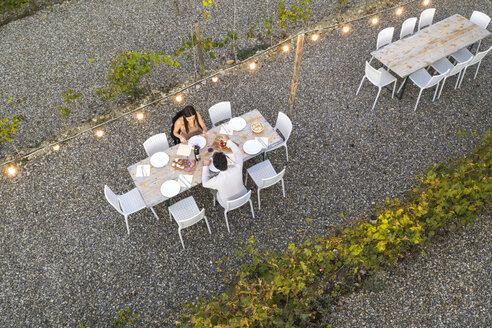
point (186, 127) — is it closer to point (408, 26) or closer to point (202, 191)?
point (202, 191)

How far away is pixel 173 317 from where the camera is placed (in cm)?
505

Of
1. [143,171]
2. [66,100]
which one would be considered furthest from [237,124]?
[66,100]

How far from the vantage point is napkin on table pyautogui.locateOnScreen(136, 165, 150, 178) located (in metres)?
5.44

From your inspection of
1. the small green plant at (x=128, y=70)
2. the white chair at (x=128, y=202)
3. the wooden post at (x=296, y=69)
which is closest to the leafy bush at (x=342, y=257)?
the white chair at (x=128, y=202)

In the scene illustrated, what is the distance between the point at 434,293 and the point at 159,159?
4.33 metres

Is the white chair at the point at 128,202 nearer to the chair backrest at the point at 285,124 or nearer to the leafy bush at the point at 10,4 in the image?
the chair backrest at the point at 285,124

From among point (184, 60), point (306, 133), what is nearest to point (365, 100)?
point (306, 133)

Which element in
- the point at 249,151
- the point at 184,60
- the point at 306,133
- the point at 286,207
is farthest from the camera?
the point at 184,60

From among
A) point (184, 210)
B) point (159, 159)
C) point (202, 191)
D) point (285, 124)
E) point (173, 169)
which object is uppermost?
point (159, 159)

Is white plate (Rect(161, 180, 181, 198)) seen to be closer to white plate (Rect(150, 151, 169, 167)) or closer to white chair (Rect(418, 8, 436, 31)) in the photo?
white plate (Rect(150, 151, 169, 167))

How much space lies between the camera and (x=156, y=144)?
5.88 meters

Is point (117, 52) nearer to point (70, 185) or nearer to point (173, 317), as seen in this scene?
point (70, 185)

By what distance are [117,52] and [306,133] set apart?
15.5ft

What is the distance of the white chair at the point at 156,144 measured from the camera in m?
5.80
